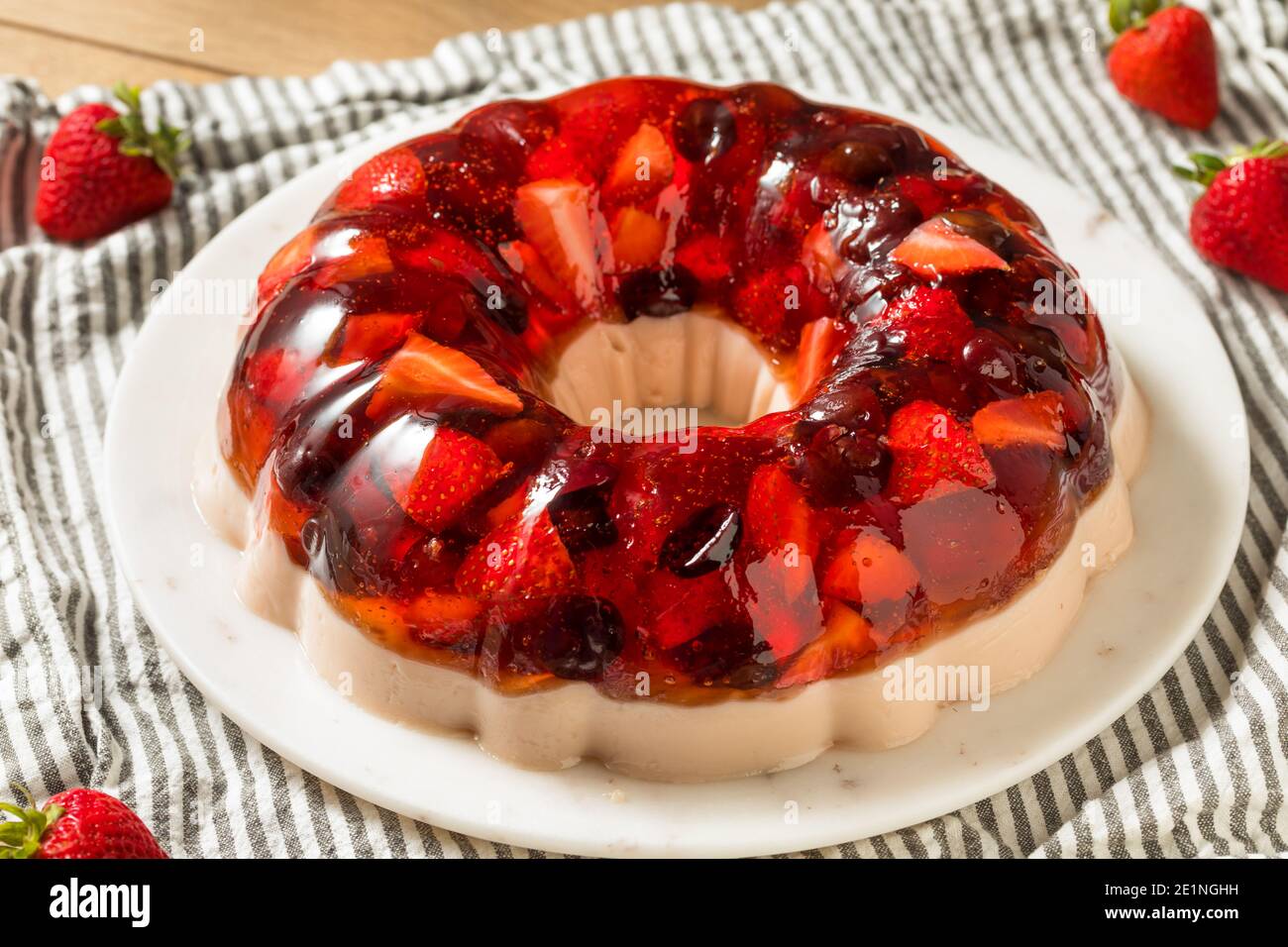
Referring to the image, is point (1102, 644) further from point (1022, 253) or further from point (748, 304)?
point (748, 304)

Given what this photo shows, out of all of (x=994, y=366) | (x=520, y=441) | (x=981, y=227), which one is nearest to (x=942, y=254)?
(x=981, y=227)

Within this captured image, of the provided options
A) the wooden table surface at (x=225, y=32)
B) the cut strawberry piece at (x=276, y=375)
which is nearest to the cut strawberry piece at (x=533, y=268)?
the cut strawberry piece at (x=276, y=375)

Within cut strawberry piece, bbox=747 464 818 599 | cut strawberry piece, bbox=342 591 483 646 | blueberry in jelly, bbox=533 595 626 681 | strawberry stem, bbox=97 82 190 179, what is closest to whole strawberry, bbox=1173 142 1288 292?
cut strawberry piece, bbox=747 464 818 599

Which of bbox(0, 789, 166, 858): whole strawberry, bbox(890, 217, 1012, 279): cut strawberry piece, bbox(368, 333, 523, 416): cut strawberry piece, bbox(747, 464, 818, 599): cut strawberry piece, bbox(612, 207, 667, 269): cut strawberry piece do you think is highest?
bbox(890, 217, 1012, 279): cut strawberry piece

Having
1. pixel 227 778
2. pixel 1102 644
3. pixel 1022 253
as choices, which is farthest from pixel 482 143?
pixel 1102 644

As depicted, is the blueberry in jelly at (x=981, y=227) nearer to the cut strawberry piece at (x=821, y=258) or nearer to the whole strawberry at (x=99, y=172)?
the cut strawberry piece at (x=821, y=258)

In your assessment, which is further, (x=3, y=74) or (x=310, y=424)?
(x=3, y=74)

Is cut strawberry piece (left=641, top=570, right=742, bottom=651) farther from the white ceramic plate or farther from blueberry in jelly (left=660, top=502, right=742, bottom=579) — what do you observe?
the white ceramic plate
